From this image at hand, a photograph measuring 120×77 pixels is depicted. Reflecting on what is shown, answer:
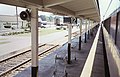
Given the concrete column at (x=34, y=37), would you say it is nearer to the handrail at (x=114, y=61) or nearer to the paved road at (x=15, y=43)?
the handrail at (x=114, y=61)

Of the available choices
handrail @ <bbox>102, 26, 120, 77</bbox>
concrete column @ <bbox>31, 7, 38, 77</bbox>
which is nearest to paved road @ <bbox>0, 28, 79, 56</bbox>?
concrete column @ <bbox>31, 7, 38, 77</bbox>

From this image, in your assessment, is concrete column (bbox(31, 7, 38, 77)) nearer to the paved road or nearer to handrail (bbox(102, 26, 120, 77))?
handrail (bbox(102, 26, 120, 77))

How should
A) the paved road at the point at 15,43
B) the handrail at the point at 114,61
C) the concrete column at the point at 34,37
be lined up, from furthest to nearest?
1. the paved road at the point at 15,43
2. the concrete column at the point at 34,37
3. the handrail at the point at 114,61

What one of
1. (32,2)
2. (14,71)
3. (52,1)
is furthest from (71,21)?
(32,2)

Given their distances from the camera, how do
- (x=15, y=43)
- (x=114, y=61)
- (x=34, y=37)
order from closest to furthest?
(x=114, y=61) < (x=34, y=37) < (x=15, y=43)

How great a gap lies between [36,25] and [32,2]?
0.86m

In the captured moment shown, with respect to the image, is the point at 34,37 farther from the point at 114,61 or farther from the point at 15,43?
the point at 15,43

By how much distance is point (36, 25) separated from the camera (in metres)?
4.84

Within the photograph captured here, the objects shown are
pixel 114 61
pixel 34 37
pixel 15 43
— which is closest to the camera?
pixel 114 61

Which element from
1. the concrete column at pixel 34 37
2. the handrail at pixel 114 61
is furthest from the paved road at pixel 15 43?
the handrail at pixel 114 61

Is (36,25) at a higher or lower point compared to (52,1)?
lower

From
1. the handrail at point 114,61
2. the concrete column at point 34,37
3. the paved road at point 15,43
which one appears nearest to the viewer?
the handrail at point 114,61

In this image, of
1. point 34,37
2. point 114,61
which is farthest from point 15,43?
point 114,61

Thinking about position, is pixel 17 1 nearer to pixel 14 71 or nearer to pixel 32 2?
pixel 32 2
